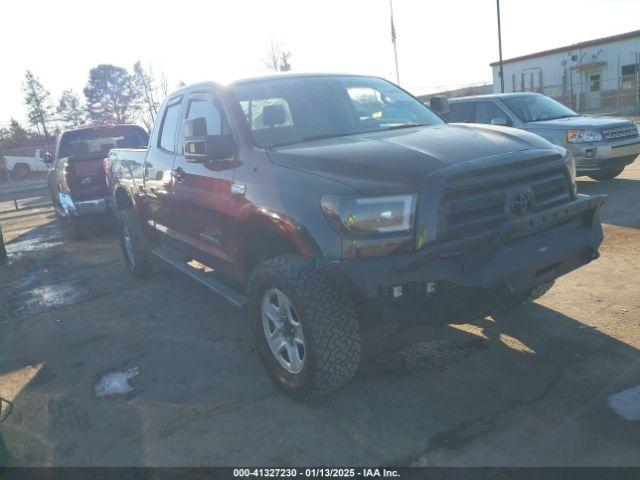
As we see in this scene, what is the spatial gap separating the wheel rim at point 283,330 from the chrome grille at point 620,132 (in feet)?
24.1

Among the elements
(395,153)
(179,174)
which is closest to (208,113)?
(179,174)

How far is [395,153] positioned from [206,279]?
2128 millimetres

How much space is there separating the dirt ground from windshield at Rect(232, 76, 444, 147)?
5.43 ft

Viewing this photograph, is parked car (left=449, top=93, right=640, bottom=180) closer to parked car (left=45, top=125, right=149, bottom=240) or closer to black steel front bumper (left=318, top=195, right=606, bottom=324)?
black steel front bumper (left=318, top=195, right=606, bottom=324)

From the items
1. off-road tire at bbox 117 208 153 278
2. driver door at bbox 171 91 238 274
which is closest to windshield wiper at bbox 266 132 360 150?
driver door at bbox 171 91 238 274

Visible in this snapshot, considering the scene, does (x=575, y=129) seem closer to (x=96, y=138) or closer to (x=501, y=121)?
(x=501, y=121)

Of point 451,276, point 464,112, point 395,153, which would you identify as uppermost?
point 395,153

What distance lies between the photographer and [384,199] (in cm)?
287

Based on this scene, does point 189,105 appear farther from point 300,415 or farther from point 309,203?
point 300,415

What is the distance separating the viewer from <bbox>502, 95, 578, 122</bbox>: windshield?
9.48 meters

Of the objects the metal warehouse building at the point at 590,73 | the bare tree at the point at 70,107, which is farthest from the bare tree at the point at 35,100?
the metal warehouse building at the point at 590,73

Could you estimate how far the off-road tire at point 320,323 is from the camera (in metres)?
2.98

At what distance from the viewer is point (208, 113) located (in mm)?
4320

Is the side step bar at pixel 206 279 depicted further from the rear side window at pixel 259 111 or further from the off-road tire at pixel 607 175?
the off-road tire at pixel 607 175
